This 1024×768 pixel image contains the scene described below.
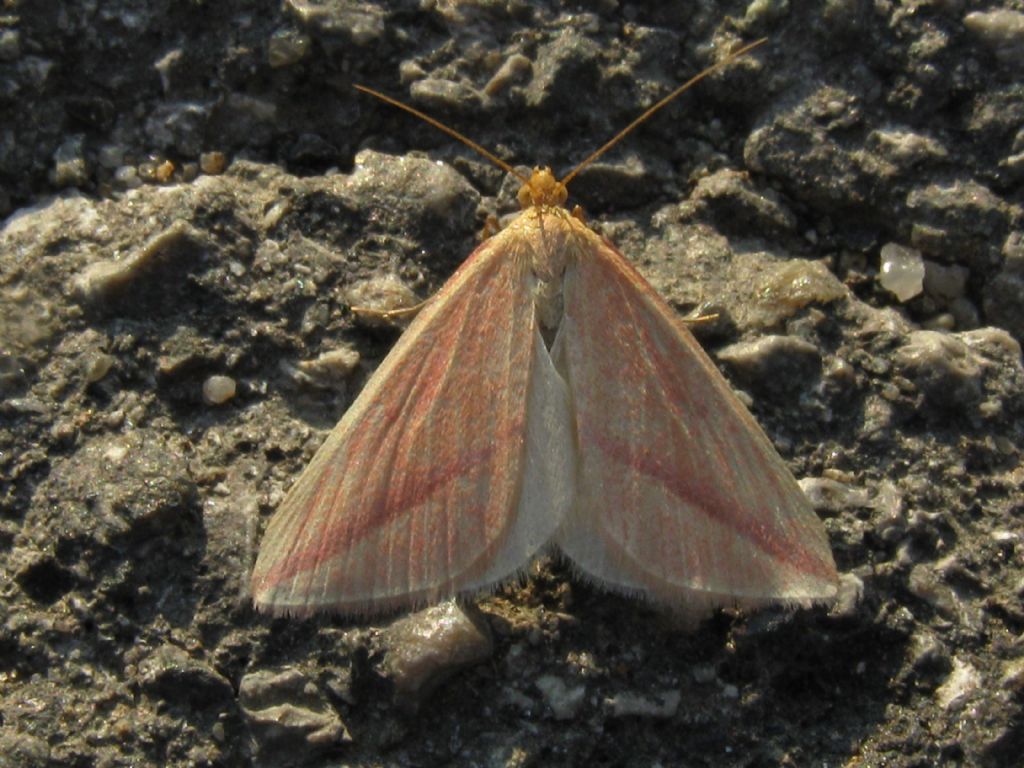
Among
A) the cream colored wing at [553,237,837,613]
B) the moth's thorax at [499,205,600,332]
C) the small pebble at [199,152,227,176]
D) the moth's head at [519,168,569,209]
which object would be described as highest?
the small pebble at [199,152,227,176]

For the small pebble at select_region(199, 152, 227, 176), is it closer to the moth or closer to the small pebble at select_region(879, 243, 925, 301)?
the moth

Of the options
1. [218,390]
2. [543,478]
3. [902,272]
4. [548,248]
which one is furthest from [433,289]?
[902,272]

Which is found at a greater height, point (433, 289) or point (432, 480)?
point (433, 289)

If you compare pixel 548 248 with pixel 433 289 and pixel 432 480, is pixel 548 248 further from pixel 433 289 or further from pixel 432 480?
pixel 432 480

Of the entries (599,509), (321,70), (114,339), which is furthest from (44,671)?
(321,70)

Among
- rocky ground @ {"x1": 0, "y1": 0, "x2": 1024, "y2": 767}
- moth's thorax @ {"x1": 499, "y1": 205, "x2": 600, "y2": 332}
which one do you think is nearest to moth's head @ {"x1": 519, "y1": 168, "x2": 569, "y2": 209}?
moth's thorax @ {"x1": 499, "y1": 205, "x2": 600, "y2": 332}

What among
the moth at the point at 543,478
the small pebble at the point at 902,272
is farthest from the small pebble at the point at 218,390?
the small pebble at the point at 902,272
